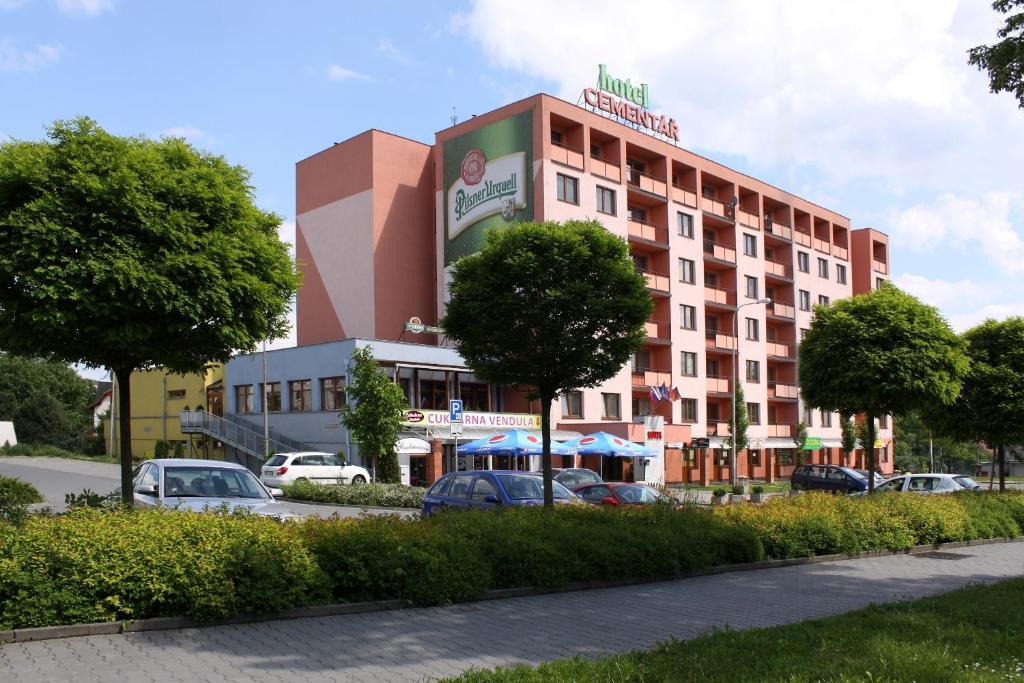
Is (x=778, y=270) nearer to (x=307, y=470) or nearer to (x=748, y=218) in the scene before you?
(x=748, y=218)

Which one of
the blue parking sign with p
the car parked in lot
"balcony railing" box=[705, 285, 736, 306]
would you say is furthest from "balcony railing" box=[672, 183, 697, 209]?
the blue parking sign with p

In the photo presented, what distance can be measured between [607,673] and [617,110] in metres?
47.3

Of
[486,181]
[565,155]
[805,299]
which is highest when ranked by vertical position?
[565,155]

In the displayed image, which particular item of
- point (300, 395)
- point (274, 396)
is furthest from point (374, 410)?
point (274, 396)

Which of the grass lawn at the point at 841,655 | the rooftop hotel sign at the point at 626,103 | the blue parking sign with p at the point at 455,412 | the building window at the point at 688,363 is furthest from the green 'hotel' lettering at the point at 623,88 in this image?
the grass lawn at the point at 841,655

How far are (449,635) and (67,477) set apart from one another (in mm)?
36463

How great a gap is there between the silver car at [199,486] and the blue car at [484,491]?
3.41m

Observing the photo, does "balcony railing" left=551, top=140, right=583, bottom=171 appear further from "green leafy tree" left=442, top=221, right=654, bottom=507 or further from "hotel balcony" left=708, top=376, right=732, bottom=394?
"green leafy tree" left=442, top=221, right=654, bottom=507

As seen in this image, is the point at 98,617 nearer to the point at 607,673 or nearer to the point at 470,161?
the point at 607,673

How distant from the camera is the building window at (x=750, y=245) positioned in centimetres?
5928

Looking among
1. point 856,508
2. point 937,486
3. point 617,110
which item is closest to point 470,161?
point 617,110

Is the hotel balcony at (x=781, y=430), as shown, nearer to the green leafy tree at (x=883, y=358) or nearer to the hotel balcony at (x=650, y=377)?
the hotel balcony at (x=650, y=377)

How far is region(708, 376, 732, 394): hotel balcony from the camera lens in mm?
55591

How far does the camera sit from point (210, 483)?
1403 centimetres
